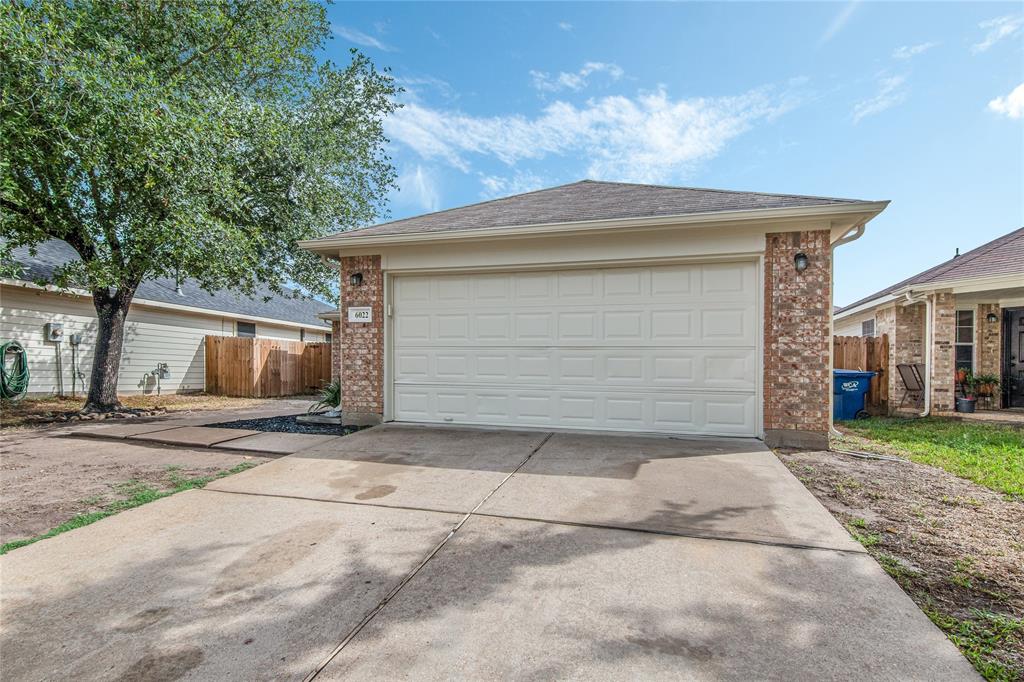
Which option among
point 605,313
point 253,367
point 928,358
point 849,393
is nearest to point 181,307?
point 253,367

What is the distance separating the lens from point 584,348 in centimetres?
646

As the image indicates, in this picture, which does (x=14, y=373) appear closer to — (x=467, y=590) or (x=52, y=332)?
(x=52, y=332)

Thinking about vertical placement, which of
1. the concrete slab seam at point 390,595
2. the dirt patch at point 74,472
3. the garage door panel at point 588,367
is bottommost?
the dirt patch at point 74,472

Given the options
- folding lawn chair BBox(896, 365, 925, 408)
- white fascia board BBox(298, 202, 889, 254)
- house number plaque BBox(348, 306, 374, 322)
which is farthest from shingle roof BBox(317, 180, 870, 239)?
folding lawn chair BBox(896, 365, 925, 408)

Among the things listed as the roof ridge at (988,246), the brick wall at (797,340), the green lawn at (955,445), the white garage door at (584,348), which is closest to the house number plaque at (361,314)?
the white garage door at (584,348)

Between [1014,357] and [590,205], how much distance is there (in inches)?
408

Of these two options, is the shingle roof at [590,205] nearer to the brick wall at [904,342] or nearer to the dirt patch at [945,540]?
the dirt patch at [945,540]

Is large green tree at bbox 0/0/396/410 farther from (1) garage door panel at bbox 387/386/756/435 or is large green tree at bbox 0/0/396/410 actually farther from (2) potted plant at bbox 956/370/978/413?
(2) potted plant at bbox 956/370/978/413

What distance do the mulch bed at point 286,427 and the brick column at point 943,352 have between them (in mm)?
10676

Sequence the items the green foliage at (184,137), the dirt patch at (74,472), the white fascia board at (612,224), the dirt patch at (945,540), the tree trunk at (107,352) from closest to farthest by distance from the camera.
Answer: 1. the dirt patch at (945,540)
2. the dirt patch at (74,472)
3. the white fascia board at (612,224)
4. the green foliage at (184,137)
5. the tree trunk at (107,352)

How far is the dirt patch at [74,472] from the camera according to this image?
3629 mm

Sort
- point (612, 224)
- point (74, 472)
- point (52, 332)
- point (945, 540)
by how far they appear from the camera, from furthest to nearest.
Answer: point (52, 332) → point (612, 224) → point (74, 472) → point (945, 540)

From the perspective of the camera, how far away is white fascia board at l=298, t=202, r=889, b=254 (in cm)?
529

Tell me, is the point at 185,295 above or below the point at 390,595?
above
